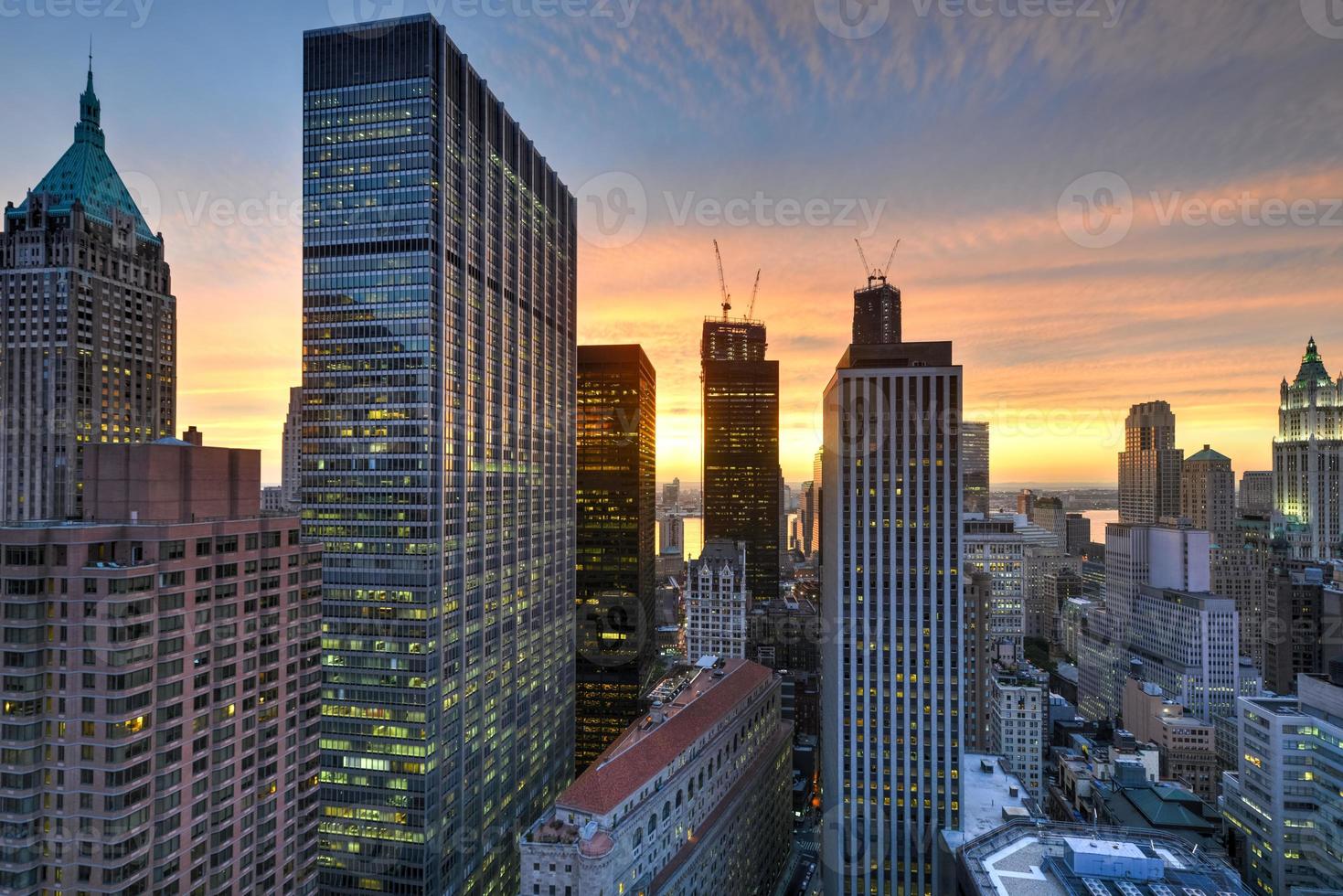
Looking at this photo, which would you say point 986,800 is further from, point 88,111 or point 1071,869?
point 88,111

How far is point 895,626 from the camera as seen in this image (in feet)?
339

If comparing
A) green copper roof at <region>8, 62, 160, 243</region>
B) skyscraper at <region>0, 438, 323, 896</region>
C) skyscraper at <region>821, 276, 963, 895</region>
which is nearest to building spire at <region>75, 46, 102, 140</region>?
green copper roof at <region>8, 62, 160, 243</region>

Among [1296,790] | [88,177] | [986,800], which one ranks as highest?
[88,177]

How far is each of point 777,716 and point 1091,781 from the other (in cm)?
6377

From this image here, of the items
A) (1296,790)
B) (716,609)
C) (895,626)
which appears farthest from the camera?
(716,609)

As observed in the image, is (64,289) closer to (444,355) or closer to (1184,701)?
(444,355)

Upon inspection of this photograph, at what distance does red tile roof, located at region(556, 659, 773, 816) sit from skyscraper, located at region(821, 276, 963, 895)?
69.4ft

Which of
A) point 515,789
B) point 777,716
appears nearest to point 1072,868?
point 777,716

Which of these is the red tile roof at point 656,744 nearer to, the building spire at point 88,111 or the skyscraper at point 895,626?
the skyscraper at point 895,626

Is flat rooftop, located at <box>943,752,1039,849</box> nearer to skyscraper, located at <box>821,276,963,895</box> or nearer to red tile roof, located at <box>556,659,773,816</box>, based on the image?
skyscraper, located at <box>821,276,963,895</box>

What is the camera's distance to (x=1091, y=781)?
449 feet

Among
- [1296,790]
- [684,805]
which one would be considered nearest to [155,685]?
[684,805]

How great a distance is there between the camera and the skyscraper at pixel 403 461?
99188 mm

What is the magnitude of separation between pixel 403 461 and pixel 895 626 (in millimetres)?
79091
